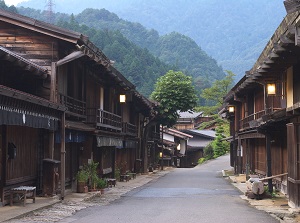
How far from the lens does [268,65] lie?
16297mm

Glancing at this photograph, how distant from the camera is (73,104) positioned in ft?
72.7

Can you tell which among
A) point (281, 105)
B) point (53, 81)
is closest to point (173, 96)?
point (281, 105)

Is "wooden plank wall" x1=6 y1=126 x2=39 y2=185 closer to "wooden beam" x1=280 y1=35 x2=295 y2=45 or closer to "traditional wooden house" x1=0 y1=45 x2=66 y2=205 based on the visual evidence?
"traditional wooden house" x1=0 y1=45 x2=66 y2=205

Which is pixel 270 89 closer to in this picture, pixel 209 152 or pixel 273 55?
pixel 273 55

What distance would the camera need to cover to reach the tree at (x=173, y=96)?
48.1m

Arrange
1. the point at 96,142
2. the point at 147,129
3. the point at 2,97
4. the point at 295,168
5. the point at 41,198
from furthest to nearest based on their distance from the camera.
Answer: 1. the point at 147,129
2. the point at 96,142
3. the point at 41,198
4. the point at 295,168
5. the point at 2,97

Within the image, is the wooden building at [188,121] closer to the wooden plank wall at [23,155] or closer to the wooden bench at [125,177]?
the wooden bench at [125,177]

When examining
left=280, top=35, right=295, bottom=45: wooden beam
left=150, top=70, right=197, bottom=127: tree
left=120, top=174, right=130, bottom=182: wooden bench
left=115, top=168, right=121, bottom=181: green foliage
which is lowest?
left=120, top=174, right=130, bottom=182: wooden bench

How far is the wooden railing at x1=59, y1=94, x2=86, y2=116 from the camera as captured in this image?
20.6 metres

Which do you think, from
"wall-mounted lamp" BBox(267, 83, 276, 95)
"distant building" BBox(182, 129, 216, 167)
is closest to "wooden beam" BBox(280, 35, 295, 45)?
"wall-mounted lamp" BBox(267, 83, 276, 95)

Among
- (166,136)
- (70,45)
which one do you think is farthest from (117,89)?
(166,136)

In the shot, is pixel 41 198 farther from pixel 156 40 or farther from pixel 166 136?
pixel 156 40

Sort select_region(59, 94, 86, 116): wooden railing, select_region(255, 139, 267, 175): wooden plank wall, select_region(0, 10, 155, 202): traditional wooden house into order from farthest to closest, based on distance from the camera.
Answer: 1. select_region(255, 139, 267, 175): wooden plank wall
2. select_region(59, 94, 86, 116): wooden railing
3. select_region(0, 10, 155, 202): traditional wooden house

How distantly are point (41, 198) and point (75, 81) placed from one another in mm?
7200
